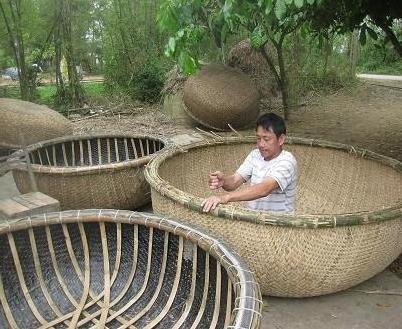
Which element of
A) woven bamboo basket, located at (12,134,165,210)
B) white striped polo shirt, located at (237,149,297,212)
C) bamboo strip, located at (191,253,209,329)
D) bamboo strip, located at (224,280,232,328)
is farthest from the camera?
woven bamboo basket, located at (12,134,165,210)

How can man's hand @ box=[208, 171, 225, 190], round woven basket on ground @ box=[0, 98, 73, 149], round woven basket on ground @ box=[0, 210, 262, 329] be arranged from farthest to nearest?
round woven basket on ground @ box=[0, 98, 73, 149] < man's hand @ box=[208, 171, 225, 190] < round woven basket on ground @ box=[0, 210, 262, 329]

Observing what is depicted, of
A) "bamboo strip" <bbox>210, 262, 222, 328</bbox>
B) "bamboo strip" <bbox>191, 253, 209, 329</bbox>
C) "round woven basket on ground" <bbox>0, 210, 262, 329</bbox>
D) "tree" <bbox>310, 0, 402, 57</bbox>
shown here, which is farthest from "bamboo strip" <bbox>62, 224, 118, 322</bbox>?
"tree" <bbox>310, 0, 402, 57</bbox>

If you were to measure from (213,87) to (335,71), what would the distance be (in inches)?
185

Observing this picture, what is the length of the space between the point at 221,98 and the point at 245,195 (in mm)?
4095

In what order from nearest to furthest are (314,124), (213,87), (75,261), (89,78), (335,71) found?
(75,261)
(213,87)
(314,124)
(335,71)
(89,78)

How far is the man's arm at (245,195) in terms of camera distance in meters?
2.09

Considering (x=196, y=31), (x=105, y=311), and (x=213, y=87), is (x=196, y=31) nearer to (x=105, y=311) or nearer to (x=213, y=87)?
(x=105, y=311)

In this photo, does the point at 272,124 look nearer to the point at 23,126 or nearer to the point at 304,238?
the point at 304,238

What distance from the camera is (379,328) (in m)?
2.10

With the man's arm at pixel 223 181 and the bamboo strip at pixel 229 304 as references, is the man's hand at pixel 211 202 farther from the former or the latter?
the bamboo strip at pixel 229 304

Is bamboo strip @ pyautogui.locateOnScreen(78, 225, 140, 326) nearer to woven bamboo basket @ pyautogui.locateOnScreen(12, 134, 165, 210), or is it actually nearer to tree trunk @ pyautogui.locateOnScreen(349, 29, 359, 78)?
woven bamboo basket @ pyautogui.locateOnScreen(12, 134, 165, 210)

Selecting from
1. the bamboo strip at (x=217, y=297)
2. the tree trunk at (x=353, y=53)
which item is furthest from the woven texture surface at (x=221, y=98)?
the tree trunk at (x=353, y=53)

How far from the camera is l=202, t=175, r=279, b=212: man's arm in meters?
2.09

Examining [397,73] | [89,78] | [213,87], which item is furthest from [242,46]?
[397,73]
